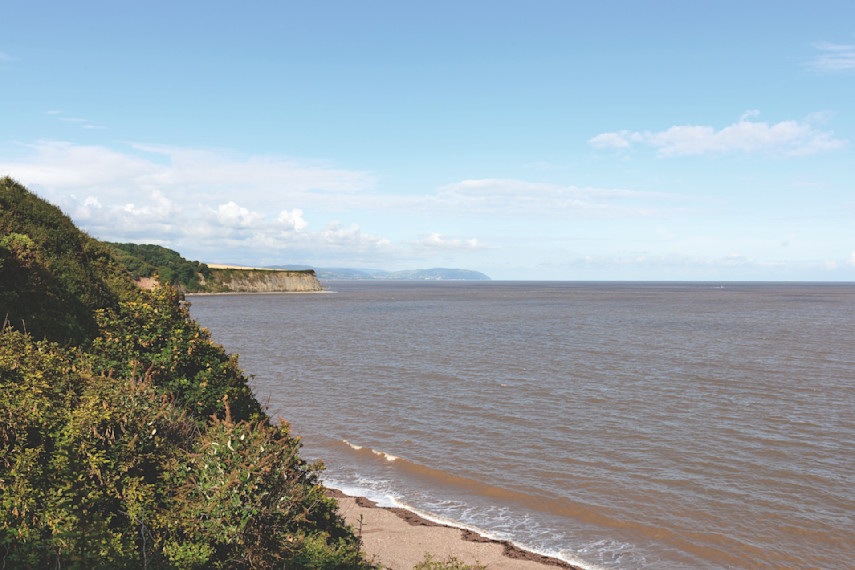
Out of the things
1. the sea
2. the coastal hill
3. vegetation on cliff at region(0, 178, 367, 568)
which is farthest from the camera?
the coastal hill

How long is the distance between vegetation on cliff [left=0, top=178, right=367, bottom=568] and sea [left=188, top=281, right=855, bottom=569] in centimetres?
751

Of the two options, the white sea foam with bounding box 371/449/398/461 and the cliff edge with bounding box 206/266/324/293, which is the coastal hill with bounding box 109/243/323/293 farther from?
the white sea foam with bounding box 371/449/398/461

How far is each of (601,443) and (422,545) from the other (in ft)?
37.5

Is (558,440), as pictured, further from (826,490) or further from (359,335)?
(359,335)

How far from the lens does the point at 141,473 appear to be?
1005 cm

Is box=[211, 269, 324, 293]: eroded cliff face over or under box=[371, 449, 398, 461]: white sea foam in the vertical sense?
over

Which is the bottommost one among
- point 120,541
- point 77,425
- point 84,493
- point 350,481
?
point 350,481

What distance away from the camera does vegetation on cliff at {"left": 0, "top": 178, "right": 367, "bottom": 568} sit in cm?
823

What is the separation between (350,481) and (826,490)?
16.5m

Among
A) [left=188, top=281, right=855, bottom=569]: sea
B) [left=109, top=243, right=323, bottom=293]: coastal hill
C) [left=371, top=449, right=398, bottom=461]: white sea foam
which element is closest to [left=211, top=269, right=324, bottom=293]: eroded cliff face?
[left=109, top=243, right=323, bottom=293]: coastal hill

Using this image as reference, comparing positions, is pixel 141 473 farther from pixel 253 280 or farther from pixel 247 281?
pixel 253 280

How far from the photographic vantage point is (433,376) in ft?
123

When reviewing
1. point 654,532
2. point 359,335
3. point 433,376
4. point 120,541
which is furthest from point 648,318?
point 120,541

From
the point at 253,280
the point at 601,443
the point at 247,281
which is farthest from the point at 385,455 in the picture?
the point at 253,280
